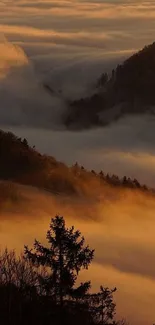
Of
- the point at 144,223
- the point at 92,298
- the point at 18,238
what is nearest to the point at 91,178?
the point at 144,223

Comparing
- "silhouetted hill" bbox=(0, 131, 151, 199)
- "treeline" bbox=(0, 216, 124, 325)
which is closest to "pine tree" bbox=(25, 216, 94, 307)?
"treeline" bbox=(0, 216, 124, 325)

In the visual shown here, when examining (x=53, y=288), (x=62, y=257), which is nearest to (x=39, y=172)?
(x=53, y=288)

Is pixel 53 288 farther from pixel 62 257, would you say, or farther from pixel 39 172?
pixel 39 172

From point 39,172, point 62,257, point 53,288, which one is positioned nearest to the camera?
point 62,257

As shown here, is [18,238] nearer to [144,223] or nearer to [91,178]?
[144,223]

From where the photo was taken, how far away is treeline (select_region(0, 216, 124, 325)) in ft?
89.8

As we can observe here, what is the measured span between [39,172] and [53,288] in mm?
46762

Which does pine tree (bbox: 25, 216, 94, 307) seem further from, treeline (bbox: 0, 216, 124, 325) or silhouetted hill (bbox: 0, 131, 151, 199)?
silhouetted hill (bbox: 0, 131, 151, 199)

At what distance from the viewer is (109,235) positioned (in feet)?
209

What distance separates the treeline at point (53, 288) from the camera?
89.8 ft

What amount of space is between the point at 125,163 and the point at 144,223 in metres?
116

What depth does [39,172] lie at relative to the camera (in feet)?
246

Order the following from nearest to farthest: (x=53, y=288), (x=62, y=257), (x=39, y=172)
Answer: (x=62, y=257) → (x=53, y=288) → (x=39, y=172)

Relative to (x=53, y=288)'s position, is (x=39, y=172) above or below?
above
